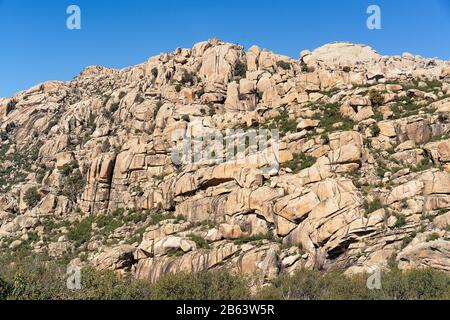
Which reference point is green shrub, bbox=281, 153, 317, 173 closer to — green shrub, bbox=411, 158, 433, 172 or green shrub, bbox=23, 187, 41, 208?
green shrub, bbox=411, 158, 433, 172

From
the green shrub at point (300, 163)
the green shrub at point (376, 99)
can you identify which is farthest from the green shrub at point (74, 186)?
the green shrub at point (376, 99)

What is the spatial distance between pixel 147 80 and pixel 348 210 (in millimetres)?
46147

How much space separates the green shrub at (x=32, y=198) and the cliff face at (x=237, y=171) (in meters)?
0.17

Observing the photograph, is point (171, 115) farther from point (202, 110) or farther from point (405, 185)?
point (405, 185)

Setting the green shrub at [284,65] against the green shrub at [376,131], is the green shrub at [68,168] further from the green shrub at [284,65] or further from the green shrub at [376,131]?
the green shrub at [376,131]

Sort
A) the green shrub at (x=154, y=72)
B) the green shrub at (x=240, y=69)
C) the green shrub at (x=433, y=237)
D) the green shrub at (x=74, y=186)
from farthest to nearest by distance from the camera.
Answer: the green shrub at (x=154, y=72) → the green shrub at (x=240, y=69) → the green shrub at (x=74, y=186) → the green shrub at (x=433, y=237)

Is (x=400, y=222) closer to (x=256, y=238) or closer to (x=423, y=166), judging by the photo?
(x=423, y=166)

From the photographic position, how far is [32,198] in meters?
56.9

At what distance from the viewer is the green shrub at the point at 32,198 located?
56625mm

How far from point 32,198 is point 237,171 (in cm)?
2764

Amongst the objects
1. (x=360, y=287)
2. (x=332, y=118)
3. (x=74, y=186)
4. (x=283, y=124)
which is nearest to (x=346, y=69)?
(x=332, y=118)

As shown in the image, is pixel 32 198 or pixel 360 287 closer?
pixel 360 287

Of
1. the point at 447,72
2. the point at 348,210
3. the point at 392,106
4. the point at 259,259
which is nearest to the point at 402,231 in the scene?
the point at 348,210

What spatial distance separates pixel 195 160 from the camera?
172ft
